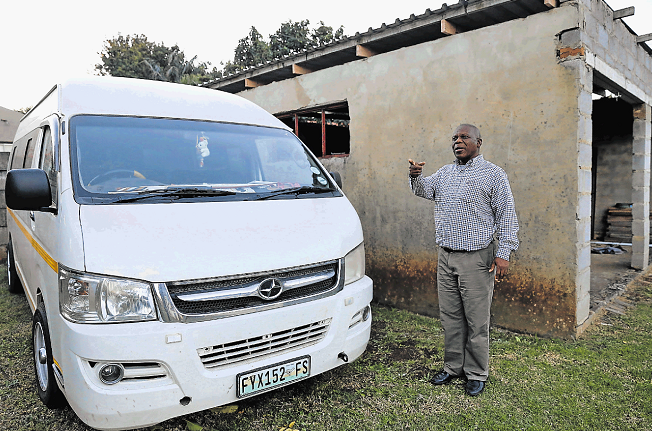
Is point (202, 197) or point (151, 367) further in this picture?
point (202, 197)

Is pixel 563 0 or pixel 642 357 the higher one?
pixel 563 0

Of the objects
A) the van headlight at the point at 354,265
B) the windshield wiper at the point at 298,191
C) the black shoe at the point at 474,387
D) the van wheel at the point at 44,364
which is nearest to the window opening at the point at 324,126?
the windshield wiper at the point at 298,191

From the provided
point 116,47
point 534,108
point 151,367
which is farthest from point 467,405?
point 116,47

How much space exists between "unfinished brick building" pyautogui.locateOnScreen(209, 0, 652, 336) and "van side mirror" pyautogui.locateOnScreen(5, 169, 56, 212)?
370 cm

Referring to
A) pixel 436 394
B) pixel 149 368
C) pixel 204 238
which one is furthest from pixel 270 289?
pixel 436 394

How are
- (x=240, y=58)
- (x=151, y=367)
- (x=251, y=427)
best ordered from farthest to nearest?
(x=240, y=58)
(x=251, y=427)
(x=151, y=367)

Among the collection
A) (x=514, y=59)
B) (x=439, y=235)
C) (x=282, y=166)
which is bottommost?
(x=439, y=235)

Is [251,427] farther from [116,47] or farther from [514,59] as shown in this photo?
[116,47]

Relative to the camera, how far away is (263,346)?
8.20ft

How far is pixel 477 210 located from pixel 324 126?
3.55 meters

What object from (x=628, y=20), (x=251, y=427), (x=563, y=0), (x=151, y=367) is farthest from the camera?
(x=628, y=20)

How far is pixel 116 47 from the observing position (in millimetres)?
35062

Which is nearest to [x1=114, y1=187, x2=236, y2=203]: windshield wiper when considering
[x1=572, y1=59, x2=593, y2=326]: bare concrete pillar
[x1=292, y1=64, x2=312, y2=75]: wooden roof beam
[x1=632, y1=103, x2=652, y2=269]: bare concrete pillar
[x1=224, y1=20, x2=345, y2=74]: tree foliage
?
[x1=572, y1=59, x2=593, y2=326]: bare concrete pillar

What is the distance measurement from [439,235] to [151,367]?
2.16 meters
